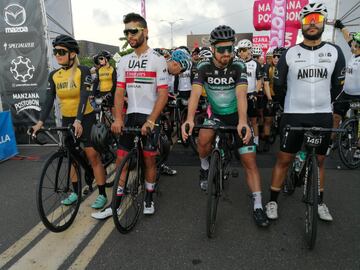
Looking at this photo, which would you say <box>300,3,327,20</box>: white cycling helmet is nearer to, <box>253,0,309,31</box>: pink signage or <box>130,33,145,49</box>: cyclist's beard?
<box>130,33,145,49</box>: cyclist's beard

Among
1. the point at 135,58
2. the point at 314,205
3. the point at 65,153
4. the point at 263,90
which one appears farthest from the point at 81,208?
the point at 263,90

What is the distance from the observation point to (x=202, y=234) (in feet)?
10.8

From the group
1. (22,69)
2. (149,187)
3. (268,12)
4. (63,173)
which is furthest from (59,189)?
(268,12)

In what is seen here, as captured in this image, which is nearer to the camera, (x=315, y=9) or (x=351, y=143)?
(x=315, y=9)

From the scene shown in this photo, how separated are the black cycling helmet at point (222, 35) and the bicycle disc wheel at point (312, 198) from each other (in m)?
1.58

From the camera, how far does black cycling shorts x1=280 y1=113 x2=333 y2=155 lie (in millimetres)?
3340

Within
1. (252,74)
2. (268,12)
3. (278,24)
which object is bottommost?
(252,74)

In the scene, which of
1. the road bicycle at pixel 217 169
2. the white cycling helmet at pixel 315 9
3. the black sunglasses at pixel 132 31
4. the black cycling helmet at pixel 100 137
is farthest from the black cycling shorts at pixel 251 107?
the black cycling helmet at pixel 100 137

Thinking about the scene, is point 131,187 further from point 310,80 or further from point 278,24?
point 278,24

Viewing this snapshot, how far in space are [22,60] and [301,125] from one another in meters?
6.56

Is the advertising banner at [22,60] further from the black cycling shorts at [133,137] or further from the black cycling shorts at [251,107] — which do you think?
the black cycling shorts at [251,107]

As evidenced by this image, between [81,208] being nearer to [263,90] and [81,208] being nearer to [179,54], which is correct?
[179,54]

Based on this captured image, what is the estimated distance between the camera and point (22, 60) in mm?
→ 7109

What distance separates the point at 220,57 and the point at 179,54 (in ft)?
7.39
